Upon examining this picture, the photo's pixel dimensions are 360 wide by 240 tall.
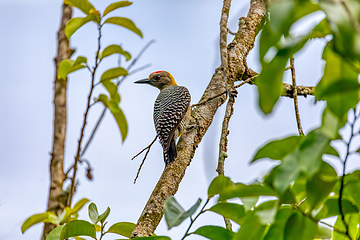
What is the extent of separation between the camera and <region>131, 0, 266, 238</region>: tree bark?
2.84 meters

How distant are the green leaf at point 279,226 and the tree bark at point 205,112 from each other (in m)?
1.27

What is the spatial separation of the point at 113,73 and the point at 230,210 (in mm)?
2232

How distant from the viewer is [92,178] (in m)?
4.03

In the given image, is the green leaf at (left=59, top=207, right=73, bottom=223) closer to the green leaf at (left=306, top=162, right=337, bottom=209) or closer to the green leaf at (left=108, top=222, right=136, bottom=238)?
the green leaf at (left=108, top=222, right=136, bottom=238)

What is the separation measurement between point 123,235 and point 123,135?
4.71 ft

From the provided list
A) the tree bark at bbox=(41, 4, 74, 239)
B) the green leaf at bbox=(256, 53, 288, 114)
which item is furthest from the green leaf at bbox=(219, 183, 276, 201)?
the tree bark at bbox=(41, 4, 74, 239)

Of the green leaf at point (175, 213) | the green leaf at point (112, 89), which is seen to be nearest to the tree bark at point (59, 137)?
the green leaf at point (112, 89)

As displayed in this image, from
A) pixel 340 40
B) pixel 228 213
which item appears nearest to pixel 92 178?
pixel 228 213

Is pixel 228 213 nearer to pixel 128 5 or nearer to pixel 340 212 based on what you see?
pixel 340 212

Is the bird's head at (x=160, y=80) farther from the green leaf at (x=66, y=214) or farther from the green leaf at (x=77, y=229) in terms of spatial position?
the green leaf at (x=77, y=229)

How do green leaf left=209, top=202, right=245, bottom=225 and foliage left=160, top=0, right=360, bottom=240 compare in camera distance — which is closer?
foliage left=160, top=0, right=360, bottom=240

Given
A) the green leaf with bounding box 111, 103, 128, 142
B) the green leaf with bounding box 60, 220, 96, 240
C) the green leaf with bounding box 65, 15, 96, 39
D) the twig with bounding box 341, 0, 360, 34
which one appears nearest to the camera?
the twig with bounding box 341, 0, 360, 34

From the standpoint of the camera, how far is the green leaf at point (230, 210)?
164cm

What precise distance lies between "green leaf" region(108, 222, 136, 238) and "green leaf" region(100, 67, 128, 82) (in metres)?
1.46
